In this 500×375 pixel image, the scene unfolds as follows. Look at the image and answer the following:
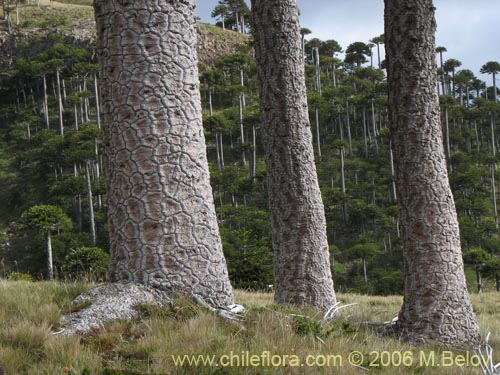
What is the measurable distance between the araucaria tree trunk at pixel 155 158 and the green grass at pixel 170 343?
0.29 meters

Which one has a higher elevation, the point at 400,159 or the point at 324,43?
the point at 324,43

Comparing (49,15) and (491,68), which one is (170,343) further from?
(49,15)

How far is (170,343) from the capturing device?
2.36m

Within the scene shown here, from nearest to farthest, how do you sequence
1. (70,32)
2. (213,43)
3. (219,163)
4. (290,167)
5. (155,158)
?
(155,158) < (290,167) < (219,163) < (70,32) < (213,43)

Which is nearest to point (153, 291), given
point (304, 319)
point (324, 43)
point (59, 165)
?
point (304, 319)

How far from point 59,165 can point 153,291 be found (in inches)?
1655

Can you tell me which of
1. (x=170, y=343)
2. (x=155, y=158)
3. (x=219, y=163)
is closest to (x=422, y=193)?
(x=155, y=158)

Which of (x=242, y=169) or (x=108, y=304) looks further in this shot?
(x=242, y=169)

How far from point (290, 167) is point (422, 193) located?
5.37 feet

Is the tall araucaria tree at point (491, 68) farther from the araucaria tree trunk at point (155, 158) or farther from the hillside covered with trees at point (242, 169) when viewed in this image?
the araucaria tree trunk at point (155, 158)

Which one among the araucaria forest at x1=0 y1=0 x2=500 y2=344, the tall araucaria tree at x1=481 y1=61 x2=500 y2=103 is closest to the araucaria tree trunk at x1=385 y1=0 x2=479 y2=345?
the araucaria forest at x1=0 y1=0 x2=500 y2=344

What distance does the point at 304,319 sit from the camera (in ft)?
10.1

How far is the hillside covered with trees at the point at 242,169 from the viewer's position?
2920cm

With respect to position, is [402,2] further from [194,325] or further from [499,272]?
[499,272]
